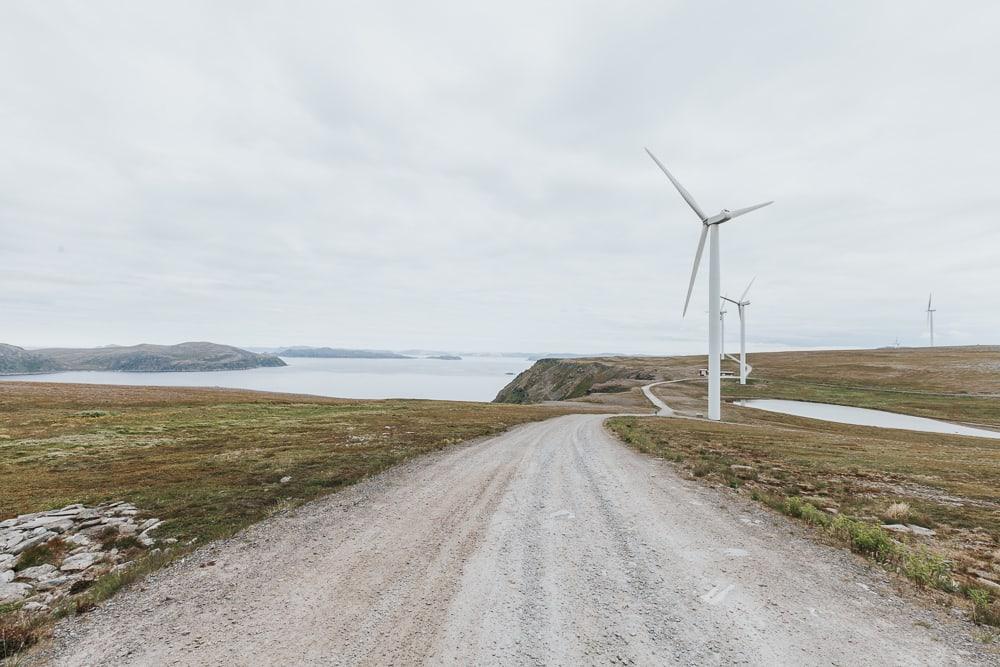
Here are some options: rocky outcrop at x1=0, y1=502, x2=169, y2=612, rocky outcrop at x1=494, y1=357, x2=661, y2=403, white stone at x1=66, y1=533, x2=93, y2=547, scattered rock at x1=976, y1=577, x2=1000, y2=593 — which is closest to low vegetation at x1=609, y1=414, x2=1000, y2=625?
scattered rock at x1=976, y1=577, x2=1000, y2=593

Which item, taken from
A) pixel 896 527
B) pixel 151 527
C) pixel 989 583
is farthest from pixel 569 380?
pixel 151 527

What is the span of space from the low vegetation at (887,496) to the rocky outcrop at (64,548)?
1716 centimetres

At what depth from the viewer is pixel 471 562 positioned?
9078mm

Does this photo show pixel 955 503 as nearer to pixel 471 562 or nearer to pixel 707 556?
pixel 707 556

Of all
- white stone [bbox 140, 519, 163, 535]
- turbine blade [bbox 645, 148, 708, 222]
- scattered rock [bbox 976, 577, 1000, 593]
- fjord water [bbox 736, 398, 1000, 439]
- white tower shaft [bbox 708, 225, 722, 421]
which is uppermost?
turbine blade [bbox 645, 148, 708, 222]

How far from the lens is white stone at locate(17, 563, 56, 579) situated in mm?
8477

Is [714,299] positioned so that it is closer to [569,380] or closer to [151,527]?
[151,527]

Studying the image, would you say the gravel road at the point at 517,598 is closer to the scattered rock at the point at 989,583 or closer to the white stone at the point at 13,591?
the scattered rock at the point at 989,583

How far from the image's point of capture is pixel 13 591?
784 centimetres

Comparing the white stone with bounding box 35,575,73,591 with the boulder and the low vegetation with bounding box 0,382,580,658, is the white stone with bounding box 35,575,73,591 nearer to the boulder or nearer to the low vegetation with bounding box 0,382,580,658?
the low vegetation with bounding box 0,382,580,658

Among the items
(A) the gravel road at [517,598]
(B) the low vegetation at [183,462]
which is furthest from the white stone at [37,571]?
(A) the gravel road at [517,598]

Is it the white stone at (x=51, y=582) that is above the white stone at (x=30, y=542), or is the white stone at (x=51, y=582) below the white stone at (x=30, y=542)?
below

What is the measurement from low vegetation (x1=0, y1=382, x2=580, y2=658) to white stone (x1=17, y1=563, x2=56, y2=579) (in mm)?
414

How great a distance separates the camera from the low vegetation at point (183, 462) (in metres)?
10.9
